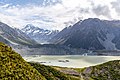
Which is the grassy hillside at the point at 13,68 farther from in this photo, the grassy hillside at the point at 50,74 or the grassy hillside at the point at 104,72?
the grassy hillside at the point at 104,72

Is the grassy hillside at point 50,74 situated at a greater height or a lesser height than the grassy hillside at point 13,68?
lesser

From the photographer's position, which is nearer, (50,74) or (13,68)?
(13,68)

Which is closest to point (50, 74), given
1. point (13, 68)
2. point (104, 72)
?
point (104, 72)

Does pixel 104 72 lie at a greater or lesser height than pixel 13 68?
lesser

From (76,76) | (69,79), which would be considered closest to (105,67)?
(76,76)

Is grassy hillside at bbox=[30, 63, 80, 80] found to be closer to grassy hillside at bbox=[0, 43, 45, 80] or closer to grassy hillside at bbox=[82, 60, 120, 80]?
grassy hillside at bbox=[82, 60, 120, 80]

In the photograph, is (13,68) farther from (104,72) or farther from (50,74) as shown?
(104,72)

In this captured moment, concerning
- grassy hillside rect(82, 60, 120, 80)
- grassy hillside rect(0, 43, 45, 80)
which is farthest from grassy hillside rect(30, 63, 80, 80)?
grassy hillside rect(0, 43, 45, 80)

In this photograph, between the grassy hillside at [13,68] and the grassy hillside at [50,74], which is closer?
the grassy hillside at [13,68]

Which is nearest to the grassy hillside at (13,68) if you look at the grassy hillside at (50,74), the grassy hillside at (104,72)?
the grassy hillside at (50,74)

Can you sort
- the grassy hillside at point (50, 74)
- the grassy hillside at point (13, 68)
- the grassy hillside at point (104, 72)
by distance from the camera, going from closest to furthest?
the grassy hillside at point (13, 68) < the grassy hillside at point (50, 74) < the grassy hillside at point (104, 72)
